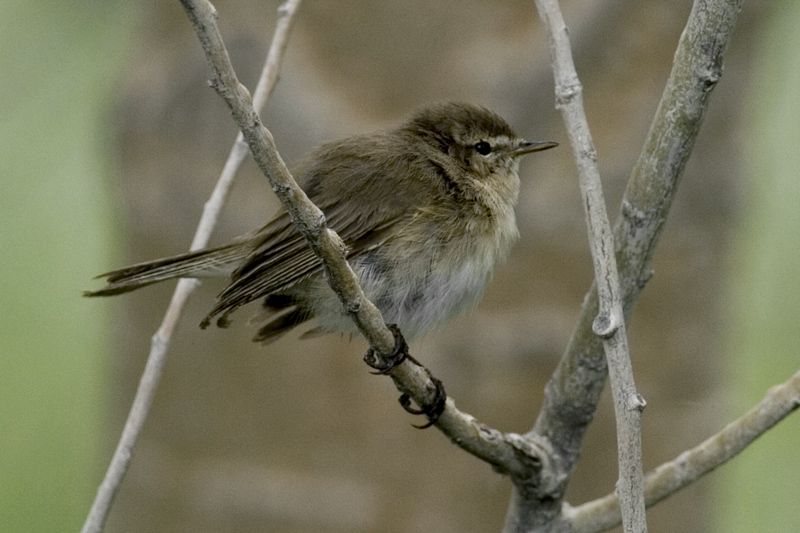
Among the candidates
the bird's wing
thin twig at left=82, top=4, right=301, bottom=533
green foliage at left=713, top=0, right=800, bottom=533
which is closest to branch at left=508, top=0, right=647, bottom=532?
thin twig at left=82, top=4, right=301, bottom=533

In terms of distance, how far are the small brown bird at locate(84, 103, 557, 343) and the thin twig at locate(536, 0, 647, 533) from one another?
3.39 ft

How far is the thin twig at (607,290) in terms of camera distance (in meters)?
2.25

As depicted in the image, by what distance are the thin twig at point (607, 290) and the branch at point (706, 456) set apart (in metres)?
0.51

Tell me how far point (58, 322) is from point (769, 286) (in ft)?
11.4

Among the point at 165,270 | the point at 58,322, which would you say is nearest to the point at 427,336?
the point at 165,270

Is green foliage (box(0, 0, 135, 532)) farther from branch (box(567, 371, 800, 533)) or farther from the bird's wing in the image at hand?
branch (box(567, 371, 800, 533))

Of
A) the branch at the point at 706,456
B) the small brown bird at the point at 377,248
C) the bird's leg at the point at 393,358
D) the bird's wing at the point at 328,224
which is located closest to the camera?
the branch at the point at 706,456

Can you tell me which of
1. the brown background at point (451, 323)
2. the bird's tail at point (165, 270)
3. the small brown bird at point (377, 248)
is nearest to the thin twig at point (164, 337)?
the bird's tail at point (165, 270)

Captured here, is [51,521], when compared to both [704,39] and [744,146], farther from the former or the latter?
[704,39]

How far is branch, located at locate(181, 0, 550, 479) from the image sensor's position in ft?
6.64

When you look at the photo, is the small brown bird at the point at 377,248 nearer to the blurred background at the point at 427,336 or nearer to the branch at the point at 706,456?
the blurred background at the point at 427,336

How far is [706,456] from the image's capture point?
2938 millimetres

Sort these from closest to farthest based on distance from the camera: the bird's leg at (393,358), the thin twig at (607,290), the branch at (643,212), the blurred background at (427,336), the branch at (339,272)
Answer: the branch at (339,272)
the thin twig at (607,290)
the branch at (643,212)
the bird's leg at (393,358)
the blurred background at (427,336)

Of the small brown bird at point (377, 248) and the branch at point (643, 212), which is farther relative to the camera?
the small brown bird at point (377, 248)
